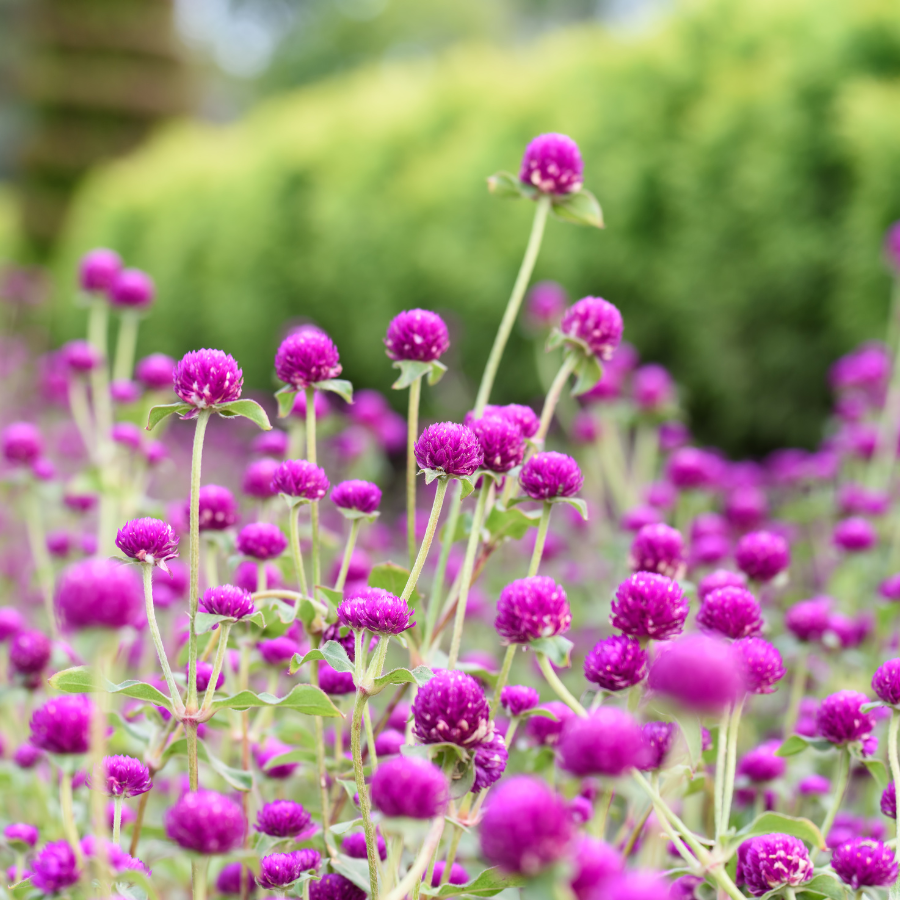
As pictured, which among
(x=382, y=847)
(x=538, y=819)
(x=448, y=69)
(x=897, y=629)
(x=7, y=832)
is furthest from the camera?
(x=448, y=69)

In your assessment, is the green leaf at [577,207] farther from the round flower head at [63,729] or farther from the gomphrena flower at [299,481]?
the round flower head at [63,729]

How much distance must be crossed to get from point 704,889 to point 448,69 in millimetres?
6389

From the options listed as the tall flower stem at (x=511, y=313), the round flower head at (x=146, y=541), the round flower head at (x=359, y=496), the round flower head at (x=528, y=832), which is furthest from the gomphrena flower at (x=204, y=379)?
the round flower head at (x=528, y=832)

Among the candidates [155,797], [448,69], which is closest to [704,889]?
[155,797]

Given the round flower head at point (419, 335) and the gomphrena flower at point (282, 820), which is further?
the round flower head at point (419, 335)

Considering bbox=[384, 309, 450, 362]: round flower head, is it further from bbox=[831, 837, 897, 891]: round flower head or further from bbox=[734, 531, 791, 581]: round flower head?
bbox=[831, 837, 897, 891]: round flower head

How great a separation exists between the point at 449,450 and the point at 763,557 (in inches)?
28.2

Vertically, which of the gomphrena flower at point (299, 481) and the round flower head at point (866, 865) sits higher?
the gomphrena flower at point (299, 481)

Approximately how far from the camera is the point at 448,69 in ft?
22.3

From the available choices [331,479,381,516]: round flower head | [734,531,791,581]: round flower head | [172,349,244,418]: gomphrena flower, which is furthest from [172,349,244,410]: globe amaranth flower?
[734,531,791,581]: round flower head

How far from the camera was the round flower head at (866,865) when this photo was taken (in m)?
1.11

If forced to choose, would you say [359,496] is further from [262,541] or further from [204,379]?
[204,379]

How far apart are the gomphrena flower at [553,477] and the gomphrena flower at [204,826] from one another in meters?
0.59

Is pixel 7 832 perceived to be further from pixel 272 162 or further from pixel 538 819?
pixel 272 162
